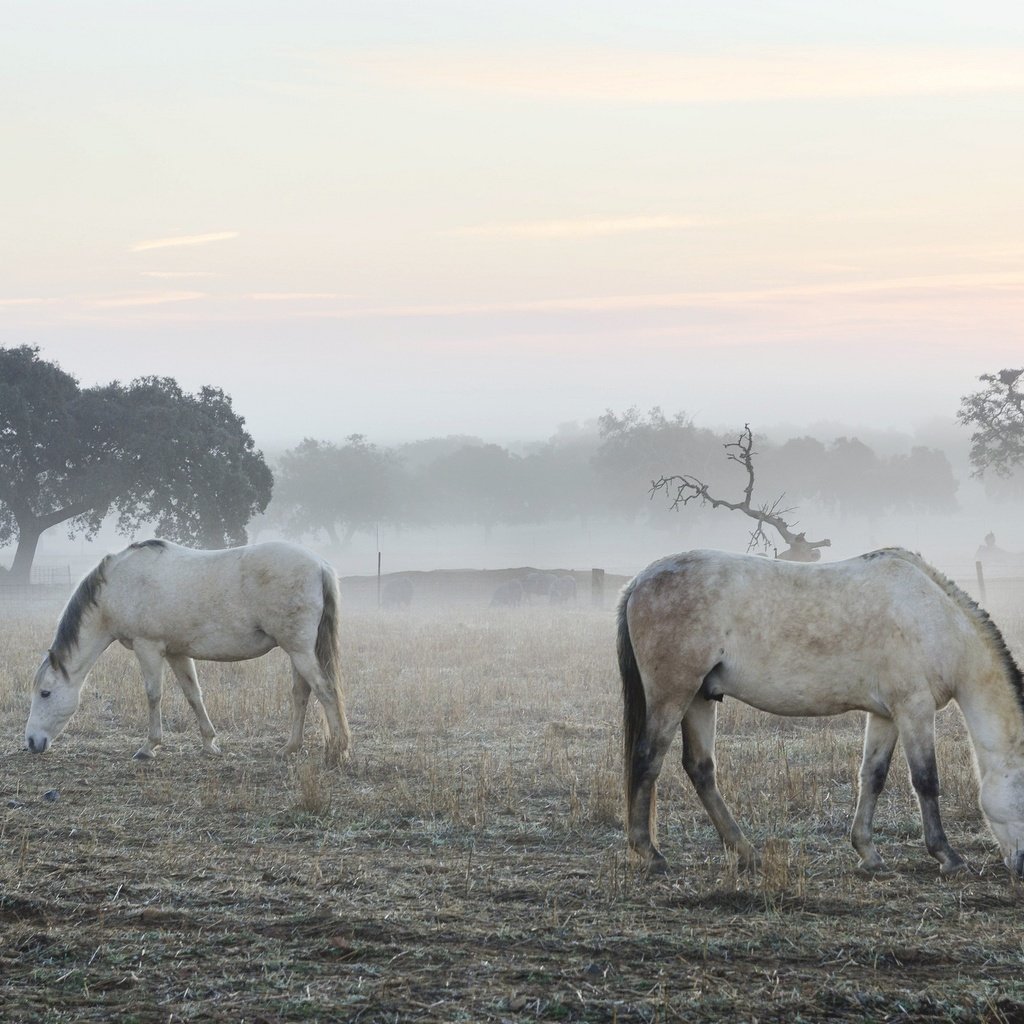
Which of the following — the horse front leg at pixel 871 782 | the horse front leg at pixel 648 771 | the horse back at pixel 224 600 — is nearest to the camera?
the horse front leg at pixel 871 782

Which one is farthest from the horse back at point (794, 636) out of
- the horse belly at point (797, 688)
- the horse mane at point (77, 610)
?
the horse mane at point (77, 610)

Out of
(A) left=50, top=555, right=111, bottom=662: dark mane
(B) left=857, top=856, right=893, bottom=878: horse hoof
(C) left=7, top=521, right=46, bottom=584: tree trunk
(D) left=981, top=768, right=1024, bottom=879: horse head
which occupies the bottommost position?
(C) left=7, top=521, right=46, bottom=584: tree trunk

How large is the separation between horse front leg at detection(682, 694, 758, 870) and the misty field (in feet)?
0.81

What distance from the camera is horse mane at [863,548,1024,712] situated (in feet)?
22.8

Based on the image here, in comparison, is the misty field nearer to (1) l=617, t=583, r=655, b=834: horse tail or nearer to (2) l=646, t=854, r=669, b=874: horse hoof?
(2) l=646, t=854, r=669, b=874: horse hoof

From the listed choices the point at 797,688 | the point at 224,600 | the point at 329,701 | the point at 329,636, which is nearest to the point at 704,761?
the point at 797,688

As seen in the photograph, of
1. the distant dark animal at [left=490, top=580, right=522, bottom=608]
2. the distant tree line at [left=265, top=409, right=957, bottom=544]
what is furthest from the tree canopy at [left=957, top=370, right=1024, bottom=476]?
the distant tree line at [left=265, top=409, right=957, bottom=544]

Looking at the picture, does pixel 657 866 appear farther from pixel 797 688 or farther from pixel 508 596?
pixel 508 596

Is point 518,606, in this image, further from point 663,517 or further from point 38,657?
point 663,517

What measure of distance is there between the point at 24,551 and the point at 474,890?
46020mm

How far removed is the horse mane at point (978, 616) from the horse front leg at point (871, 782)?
0.73 m

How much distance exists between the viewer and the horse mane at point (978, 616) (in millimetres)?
6961

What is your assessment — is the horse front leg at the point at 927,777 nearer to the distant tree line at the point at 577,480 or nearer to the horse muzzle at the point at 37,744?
the horse muzzle at the point at 37,744

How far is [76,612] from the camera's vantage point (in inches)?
452
